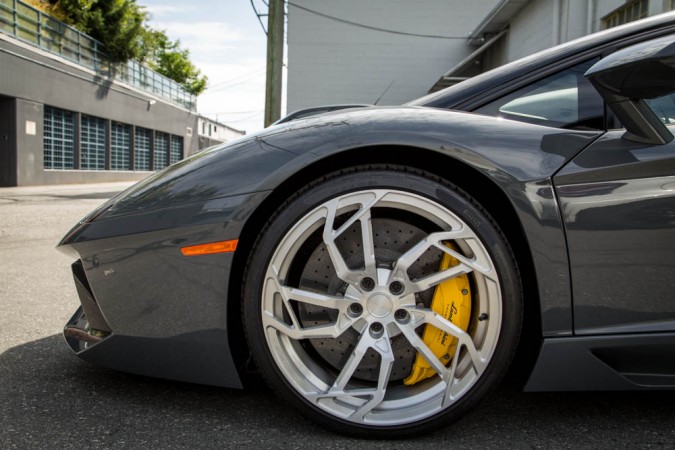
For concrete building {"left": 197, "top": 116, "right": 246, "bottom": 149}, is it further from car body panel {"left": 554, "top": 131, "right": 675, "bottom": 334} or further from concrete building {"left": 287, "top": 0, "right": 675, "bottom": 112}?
car body panel {"left": 554, "top": 131, "right": 675, "bottom": 334}

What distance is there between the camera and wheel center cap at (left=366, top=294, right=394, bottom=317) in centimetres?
159

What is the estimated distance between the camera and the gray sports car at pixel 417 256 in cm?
154

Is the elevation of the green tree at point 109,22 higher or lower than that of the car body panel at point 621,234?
higher

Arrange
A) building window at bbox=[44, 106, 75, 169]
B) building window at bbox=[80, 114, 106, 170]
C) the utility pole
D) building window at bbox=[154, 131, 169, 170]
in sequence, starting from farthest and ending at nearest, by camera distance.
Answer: building window at bbox=[154, 131, 169, 170], building window at bbox=[80, 114, 106, 170], building window at bbox=[44, 106, 75, 169], the utility pole

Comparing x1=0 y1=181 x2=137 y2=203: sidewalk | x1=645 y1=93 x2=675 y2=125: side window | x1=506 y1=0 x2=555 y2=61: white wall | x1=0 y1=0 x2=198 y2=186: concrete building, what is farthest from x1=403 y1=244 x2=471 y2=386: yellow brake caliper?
x1=0 y1=0 x2=198 y2=186: concrete building

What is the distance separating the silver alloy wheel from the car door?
0.25m

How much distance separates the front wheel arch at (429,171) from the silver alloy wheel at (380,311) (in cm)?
13

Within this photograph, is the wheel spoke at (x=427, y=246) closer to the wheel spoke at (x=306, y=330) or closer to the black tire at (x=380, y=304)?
the black tire at (x=380, y=304)

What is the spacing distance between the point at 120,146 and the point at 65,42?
6197 mm

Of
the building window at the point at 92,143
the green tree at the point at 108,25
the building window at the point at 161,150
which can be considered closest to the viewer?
the building window at the point at 92,143

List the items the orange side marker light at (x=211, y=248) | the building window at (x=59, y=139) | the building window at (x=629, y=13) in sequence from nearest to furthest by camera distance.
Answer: the orange side marker light at (x=211, y=248)
the building window at (x=629, y=13)
the building window at (x=59, y=139)

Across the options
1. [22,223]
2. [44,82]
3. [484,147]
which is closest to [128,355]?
[484,147]

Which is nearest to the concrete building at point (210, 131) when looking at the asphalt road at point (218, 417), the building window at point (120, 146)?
the building window at point (120, 146)

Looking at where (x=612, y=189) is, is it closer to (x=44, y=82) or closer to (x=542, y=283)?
(x=542, y=283)
